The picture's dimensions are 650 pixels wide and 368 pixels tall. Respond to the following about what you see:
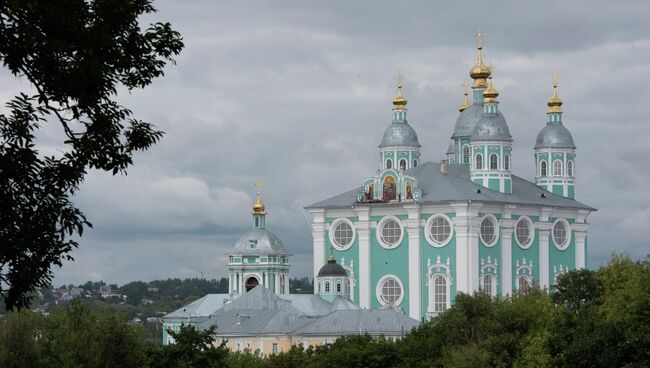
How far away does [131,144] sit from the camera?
22.2 metres

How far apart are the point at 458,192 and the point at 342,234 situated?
8.45 metres

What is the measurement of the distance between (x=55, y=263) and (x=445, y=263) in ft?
264

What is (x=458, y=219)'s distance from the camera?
101562 mm

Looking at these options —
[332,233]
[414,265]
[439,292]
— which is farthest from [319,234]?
[439,292]

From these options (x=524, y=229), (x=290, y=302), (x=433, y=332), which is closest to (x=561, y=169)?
(x=524, y=229)

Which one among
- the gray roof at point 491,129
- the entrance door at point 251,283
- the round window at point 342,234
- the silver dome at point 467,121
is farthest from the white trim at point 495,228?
the entrance door at point 251,283

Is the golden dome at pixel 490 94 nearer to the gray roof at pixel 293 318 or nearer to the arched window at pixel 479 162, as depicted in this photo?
the arched window at pixel 479 162

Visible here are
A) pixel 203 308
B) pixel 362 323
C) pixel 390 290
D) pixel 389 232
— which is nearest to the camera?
pixel 362 323

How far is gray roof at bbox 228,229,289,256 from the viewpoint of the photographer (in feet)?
372

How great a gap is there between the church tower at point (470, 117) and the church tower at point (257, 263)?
1297 centimetres

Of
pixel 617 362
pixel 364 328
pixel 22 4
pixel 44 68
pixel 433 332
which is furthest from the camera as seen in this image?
pixel 364 328

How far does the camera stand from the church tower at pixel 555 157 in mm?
110000

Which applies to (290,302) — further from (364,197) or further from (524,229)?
(524,229)

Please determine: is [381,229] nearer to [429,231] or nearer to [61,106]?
[429,231]
